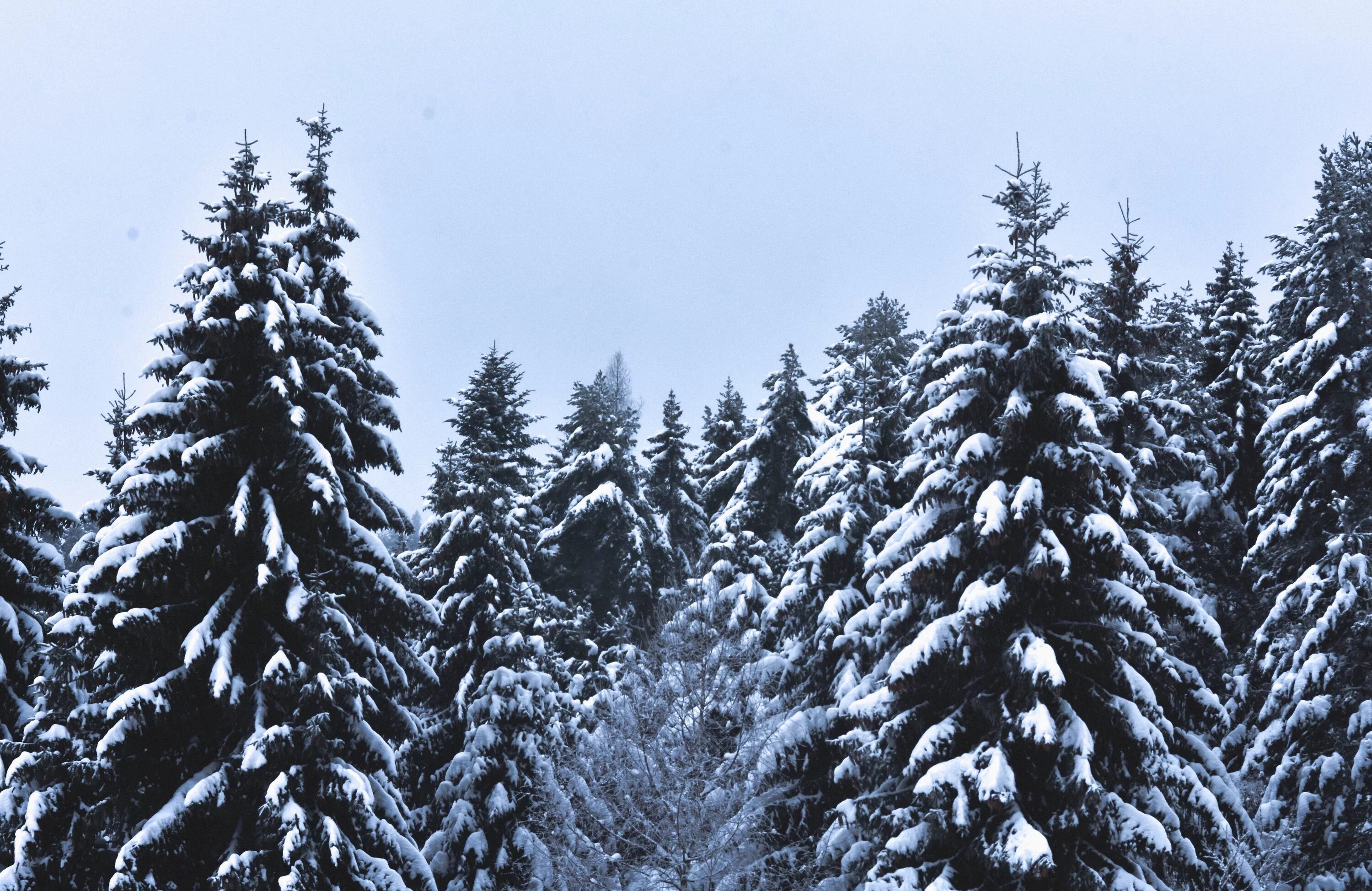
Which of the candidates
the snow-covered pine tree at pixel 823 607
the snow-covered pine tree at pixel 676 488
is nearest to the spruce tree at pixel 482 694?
the snow-covered pine tree at pixel 823 607

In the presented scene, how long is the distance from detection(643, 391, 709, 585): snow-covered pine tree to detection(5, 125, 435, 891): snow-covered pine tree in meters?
23.1

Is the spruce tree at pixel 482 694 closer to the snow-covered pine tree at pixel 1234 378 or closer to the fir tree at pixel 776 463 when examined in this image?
the fir tree at pixel 776 463

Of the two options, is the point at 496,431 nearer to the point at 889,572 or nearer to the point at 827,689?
the point at 827,689

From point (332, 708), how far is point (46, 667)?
6.58 m

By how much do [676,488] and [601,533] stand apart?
12.4 ft

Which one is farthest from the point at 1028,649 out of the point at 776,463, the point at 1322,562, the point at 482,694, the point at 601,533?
the point at 601,533

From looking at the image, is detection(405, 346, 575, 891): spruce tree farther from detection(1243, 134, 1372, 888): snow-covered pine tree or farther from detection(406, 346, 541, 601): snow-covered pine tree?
detection(1243, 134, 1372, 888): snow-covered pine tree

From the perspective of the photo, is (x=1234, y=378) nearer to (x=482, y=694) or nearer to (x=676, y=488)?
(x=676, y=488)

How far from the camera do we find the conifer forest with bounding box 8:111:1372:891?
14422mm

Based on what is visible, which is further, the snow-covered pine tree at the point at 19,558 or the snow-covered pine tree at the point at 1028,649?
the snow-covered pine tree at the point at 19,558

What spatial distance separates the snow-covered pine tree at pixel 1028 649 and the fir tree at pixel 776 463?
1208cm

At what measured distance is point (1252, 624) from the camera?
28.3 meters

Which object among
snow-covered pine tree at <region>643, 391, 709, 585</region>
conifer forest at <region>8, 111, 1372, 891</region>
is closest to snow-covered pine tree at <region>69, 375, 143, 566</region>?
conifer forest at <region>8, 111, 1372, 891</region>

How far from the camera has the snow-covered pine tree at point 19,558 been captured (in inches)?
736
